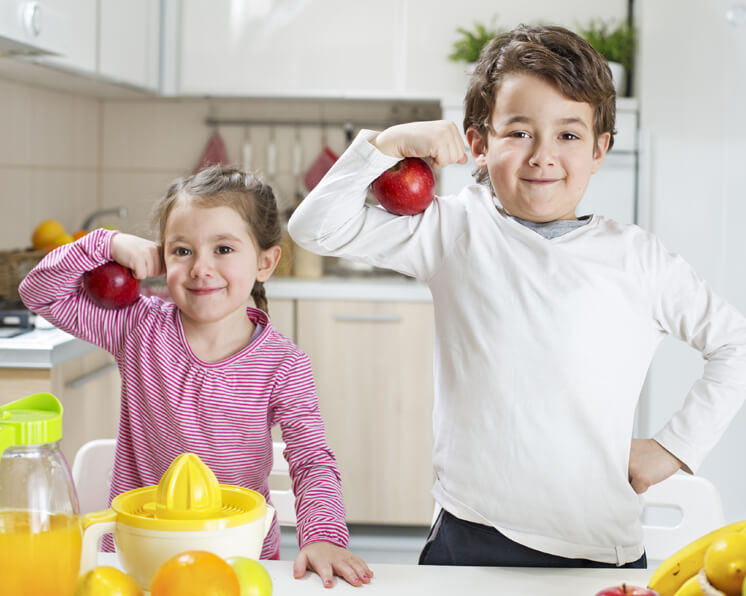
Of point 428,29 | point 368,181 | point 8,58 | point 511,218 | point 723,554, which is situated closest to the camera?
point 723,554

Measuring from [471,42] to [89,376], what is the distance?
157 cm

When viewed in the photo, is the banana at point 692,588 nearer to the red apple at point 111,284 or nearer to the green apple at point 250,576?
the green apple at point 250,576

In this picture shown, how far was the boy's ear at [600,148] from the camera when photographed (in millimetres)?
1155

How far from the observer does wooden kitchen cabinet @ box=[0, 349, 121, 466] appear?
185cm

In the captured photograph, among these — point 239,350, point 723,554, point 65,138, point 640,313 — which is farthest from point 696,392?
point 65,138

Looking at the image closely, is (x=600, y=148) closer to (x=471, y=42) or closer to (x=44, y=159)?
(x=471, y=42)

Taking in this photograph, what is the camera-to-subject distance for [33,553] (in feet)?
2.22

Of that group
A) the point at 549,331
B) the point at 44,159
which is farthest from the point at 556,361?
the point at 44,159

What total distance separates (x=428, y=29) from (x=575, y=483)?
2.13 m

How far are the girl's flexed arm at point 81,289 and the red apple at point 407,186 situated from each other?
33cm

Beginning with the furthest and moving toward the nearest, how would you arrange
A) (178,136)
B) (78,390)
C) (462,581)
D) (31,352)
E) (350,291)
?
1. (178,136)
2. (350,291)
3. (78,390)
4. (31,352)
5. (462,581)

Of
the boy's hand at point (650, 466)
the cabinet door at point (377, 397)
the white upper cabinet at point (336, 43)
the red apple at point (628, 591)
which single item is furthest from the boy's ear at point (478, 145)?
the white upper cabinet at point (336, 43)

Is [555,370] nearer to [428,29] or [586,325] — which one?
[586,325]

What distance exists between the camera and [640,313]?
1107 mm
